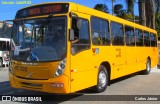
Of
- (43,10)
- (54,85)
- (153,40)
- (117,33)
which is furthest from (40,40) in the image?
(153,40)

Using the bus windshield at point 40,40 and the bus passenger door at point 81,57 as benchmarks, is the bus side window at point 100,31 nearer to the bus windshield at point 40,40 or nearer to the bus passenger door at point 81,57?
the bus passenger door at point 81,57

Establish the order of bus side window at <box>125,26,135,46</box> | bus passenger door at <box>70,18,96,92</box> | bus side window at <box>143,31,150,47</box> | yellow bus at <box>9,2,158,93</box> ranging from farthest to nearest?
1. bus side window at <box>143,31,150,47</box>
2. bus side window at <box>125,26,135,46</box>
3. bus passenger door at <box>70,18,96,92</box>
4. yellow bus at <box>9,2,158,93</box>

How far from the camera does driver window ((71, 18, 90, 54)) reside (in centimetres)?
879

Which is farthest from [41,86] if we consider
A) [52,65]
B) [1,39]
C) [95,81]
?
[1,39]

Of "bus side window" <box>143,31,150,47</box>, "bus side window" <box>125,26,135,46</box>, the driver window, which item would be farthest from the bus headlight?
"bus side window" <box>143,31,150,47</box>

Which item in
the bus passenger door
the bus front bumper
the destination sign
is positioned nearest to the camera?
the bus front bumper

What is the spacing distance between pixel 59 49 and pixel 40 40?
74 centimetres

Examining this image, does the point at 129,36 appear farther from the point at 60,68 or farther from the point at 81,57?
the point at 60,68

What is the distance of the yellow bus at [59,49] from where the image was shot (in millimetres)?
8492

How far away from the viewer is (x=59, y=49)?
28.1 ft

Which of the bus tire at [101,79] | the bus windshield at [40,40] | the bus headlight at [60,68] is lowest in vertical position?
the bus tire at [101,79]

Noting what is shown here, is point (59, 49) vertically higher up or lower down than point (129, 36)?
lower down

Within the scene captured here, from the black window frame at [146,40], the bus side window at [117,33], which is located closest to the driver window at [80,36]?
the bus side window at [117,33]

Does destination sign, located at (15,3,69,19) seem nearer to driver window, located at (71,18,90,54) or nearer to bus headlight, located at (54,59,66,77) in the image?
driver window, located at (71,18,90,54)
